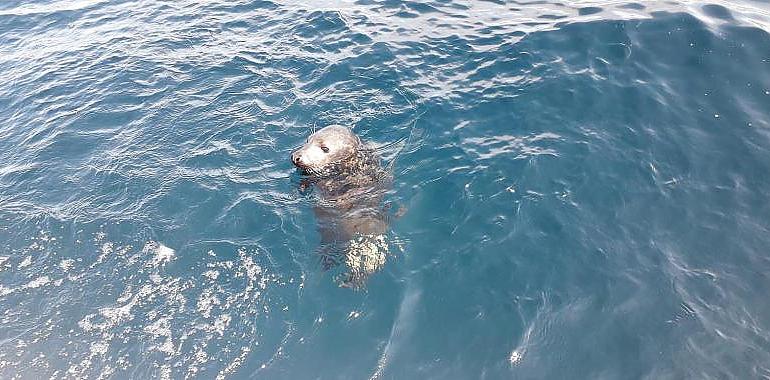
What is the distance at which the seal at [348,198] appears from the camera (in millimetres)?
9000

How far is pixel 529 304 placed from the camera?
811 cm

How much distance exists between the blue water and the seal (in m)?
0.28

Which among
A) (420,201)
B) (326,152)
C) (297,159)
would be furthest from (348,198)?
(420,201)

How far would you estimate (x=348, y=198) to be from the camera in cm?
996

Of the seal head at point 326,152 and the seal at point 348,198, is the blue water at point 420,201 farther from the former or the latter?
the seal head at point 326,152

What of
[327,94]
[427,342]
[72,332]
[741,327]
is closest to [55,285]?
[72,332]

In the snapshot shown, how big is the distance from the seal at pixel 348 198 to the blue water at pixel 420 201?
282 millimetres

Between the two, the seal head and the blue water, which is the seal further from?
the blue water

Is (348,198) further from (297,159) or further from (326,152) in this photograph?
(297,159)

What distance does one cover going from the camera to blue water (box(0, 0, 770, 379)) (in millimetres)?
7656

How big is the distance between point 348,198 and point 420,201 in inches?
56.8

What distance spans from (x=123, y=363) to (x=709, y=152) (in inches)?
450

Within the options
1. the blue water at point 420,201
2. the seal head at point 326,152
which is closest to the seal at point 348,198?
the seal head at point 326,152

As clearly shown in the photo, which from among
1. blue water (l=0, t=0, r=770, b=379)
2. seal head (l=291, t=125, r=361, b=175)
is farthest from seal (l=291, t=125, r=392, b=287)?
blue water (l=0, t=0, r=770, b=379)
